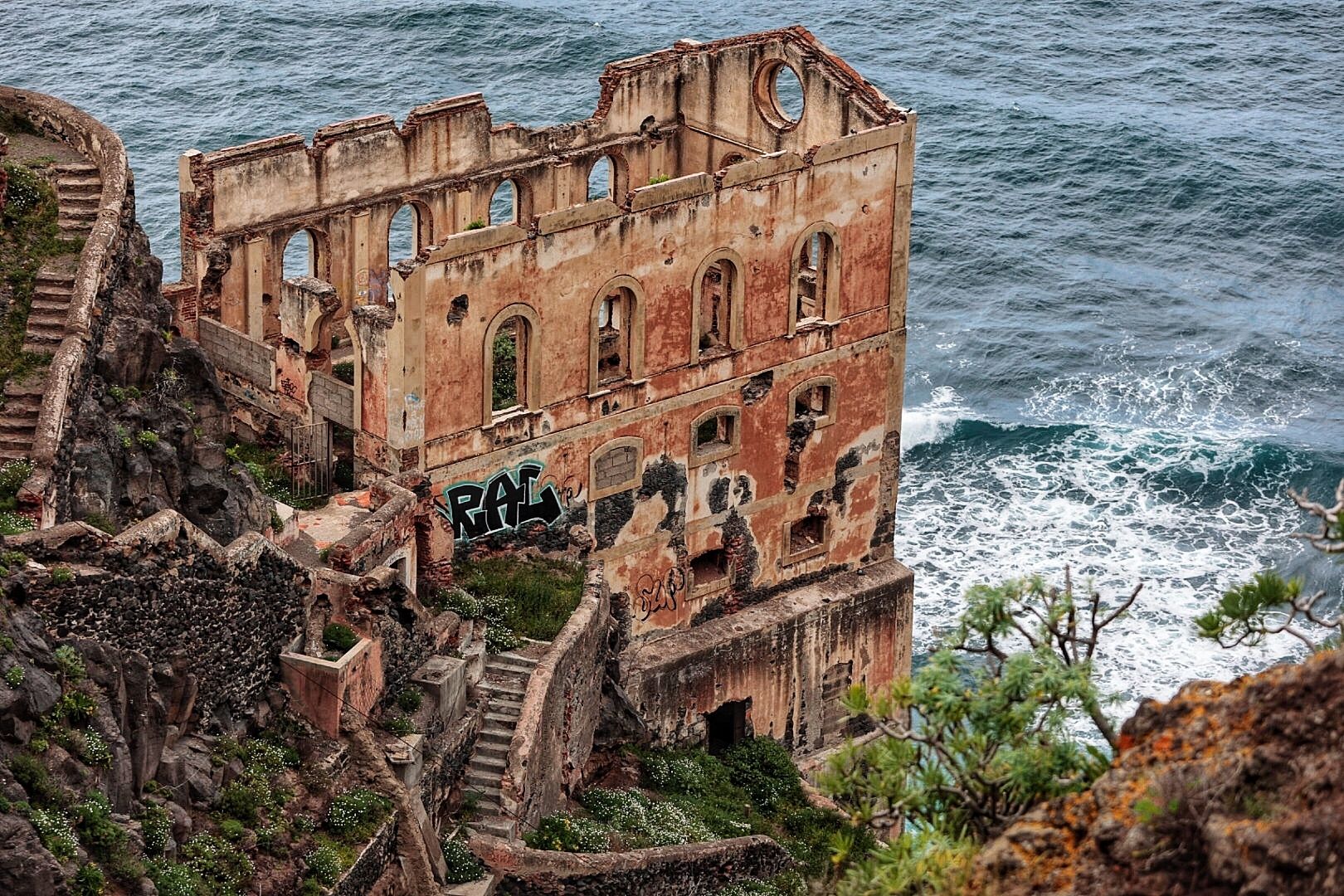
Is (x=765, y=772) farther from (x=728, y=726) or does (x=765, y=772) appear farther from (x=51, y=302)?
(x=51, y=302)

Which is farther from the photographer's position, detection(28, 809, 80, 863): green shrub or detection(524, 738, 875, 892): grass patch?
detection(524, 738, 875, 892): grass patch

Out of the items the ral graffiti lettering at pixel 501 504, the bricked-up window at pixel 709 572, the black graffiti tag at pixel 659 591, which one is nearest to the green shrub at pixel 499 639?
the ral graffiti lettering at pixel 501 504

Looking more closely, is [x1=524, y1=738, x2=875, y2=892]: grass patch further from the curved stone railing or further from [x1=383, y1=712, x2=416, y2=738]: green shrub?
the curved stone railing

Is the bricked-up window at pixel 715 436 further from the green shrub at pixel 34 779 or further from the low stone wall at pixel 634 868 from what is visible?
the green shrub at pixel 34 779

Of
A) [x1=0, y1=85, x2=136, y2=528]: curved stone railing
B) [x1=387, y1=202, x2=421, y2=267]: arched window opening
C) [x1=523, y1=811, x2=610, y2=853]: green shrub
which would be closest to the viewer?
[x1=0, y1=85, x2=136, y2=528]: curved stone railing

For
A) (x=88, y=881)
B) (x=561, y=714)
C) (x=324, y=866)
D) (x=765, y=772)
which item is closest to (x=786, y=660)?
(x=765, y=772)

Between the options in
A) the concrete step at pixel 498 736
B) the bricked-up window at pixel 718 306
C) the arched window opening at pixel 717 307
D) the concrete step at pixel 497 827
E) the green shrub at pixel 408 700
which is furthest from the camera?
the arched window opening at pixel 717 307

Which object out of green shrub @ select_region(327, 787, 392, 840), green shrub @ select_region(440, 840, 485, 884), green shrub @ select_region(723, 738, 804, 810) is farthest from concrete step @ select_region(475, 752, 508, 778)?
green shrub @ select_region(723, 738, 804, 810)
